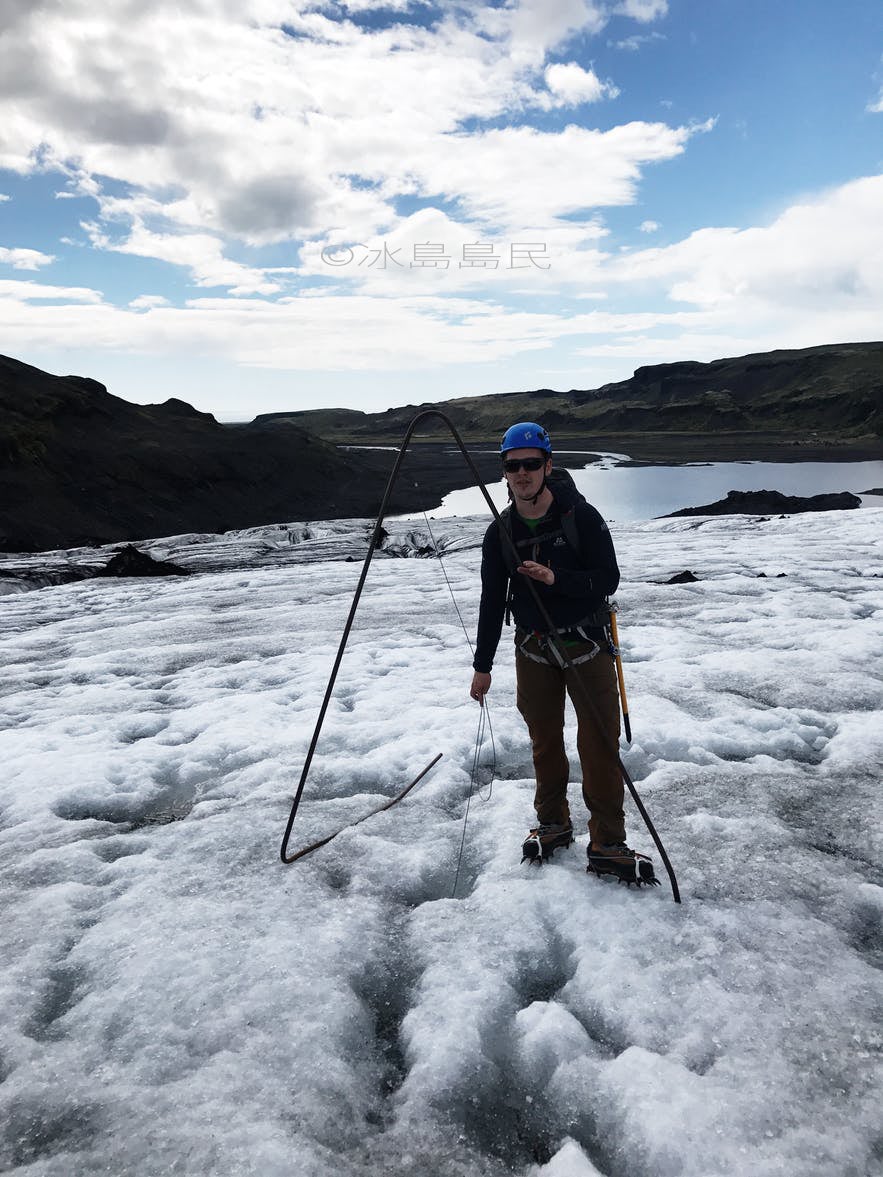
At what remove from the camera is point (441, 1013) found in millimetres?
3604

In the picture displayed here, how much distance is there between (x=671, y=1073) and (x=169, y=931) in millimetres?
2854

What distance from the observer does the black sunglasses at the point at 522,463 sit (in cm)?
413

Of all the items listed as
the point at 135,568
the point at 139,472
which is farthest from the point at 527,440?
the point at 139,472

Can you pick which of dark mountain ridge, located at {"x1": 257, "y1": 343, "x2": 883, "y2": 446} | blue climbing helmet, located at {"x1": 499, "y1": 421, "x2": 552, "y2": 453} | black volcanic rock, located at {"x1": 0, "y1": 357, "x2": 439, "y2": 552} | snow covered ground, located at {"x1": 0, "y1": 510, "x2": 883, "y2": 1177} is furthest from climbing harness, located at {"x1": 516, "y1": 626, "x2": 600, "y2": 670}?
dark mountain ridge, located at {"x1": 257, "y1": 343, "x2": 883, "y2": 446}

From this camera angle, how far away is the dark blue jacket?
4.22 metres

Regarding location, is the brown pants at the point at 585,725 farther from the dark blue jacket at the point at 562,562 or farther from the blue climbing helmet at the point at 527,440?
the blue climbing helmet at the point at 527,440

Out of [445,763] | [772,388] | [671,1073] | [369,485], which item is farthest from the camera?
[772,388]

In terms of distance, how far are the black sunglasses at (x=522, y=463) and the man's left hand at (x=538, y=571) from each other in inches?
22.2

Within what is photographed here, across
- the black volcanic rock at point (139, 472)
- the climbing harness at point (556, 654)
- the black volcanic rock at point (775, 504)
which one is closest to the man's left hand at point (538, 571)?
the climbing harness at point (556, 654)

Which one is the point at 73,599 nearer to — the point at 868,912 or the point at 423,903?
the point at 423,903

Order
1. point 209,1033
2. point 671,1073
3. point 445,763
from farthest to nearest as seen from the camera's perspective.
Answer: point 445,763, point 209,1033, point 671,1073

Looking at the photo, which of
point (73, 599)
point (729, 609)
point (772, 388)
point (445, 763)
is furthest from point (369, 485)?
point (772, 388)

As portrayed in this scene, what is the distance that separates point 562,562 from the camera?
4320 millimetres

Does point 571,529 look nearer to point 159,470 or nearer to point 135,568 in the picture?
point 135,568
